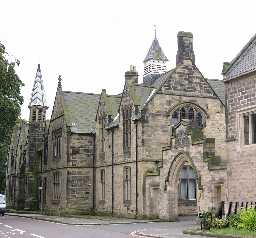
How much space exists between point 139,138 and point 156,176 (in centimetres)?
320

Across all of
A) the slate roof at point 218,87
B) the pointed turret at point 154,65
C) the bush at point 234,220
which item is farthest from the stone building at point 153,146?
the bush at point 234,220

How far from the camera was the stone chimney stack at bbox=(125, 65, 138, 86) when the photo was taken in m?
39.6

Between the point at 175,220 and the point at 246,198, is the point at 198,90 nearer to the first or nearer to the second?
the point at 175,220

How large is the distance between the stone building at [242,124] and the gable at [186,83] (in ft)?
41.5

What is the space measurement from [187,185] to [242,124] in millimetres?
14153

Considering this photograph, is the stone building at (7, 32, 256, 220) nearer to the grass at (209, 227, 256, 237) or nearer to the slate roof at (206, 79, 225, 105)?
the slate roof at (206, 79, 225, 105)

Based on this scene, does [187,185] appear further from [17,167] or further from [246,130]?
[17,167]

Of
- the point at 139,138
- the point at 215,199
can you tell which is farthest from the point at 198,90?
the point at 215,199

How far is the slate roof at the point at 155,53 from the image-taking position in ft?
187

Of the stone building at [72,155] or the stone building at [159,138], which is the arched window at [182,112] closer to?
the stone building at [159,138]

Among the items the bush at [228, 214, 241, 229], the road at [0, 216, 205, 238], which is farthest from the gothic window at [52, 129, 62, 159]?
the bush at [228, 214, 241, 229]

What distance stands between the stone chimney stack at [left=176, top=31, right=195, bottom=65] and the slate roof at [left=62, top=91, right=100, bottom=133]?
10.4 m

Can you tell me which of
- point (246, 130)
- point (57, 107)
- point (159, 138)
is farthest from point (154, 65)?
point (246, 130)

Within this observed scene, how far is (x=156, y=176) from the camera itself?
3575cm
